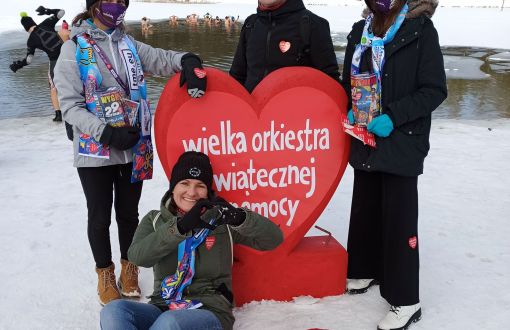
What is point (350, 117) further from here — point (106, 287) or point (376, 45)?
point (106, 287)

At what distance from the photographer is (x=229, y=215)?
2.14 meters

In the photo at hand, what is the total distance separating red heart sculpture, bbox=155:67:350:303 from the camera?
2514mm

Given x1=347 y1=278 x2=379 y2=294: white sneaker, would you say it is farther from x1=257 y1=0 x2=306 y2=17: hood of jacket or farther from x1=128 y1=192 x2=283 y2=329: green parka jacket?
x1=257 y1=0 x2=306 y2=17: hood of jacket

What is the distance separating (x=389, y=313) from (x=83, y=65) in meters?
1.96

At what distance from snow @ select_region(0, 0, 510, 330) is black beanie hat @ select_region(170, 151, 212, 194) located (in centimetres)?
83

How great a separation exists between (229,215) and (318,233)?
1530mm

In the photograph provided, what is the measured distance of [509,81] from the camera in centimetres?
1038

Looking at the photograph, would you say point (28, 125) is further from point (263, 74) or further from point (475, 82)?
point (475, 82)

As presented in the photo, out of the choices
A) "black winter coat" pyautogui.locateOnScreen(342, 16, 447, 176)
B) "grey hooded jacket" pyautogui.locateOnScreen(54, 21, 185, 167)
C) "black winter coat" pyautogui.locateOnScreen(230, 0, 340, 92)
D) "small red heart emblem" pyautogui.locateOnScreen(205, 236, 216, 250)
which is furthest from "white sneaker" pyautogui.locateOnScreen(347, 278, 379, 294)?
"grey hooded jacket" pyautogui.locateOnScreen(54, 21, 185, 167)

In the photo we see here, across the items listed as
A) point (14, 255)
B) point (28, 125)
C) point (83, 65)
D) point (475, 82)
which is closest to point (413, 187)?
point (83, 65)

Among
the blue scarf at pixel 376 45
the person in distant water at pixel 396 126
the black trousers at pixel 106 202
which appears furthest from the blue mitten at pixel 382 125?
the black trousers at pixel 106 202

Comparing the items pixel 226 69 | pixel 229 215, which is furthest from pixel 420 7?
pixel 226 69

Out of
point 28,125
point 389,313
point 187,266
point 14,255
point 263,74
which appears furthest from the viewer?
point 28,125

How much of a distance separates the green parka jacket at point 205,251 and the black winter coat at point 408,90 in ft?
2.14
